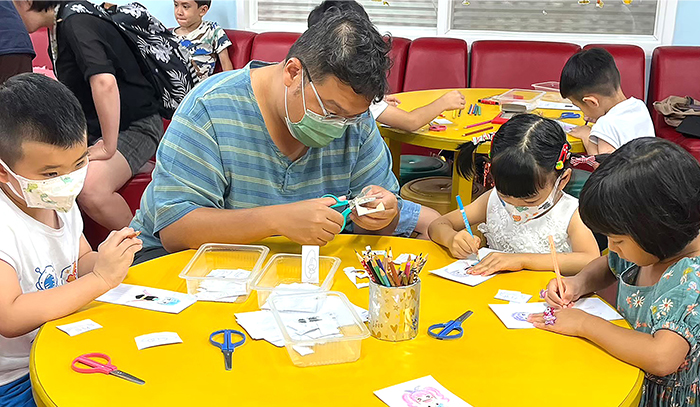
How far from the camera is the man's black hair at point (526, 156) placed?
6.07 feet

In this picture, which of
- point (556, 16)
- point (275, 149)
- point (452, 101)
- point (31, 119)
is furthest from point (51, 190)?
point (556, 16)

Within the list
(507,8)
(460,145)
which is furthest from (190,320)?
(507,8)

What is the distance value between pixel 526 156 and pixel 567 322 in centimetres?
65

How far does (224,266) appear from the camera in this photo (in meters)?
1.64

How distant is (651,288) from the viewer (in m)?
1.44

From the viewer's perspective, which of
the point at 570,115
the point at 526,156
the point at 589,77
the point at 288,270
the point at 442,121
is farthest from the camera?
the point at 570,115

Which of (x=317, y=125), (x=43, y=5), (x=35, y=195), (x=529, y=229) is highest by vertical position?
(x=43, y=5)

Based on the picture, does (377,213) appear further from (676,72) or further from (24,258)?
(676,72)

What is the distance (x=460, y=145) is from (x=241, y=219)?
4.76ft

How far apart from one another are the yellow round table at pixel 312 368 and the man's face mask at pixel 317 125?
48cm

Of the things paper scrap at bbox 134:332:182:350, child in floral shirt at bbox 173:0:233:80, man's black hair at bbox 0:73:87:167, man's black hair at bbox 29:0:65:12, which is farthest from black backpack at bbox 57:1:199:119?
paper scrap at bbox 134:332:182:350

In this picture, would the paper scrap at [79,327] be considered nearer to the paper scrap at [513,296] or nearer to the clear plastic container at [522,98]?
the paper scrap at [513,296]

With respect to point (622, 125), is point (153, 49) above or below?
above

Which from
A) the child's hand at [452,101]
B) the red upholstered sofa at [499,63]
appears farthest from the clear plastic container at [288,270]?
the red upholstered sofa at [499,63]
